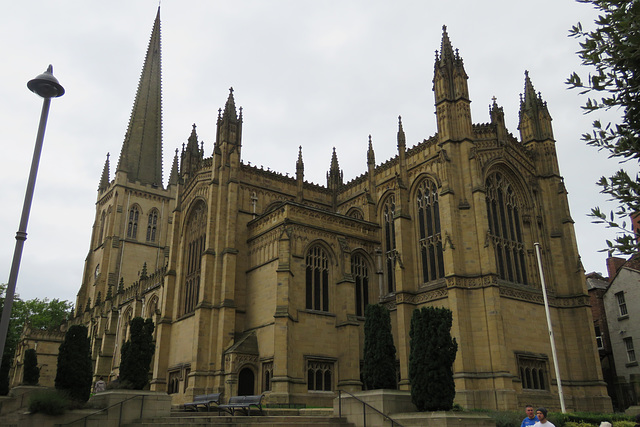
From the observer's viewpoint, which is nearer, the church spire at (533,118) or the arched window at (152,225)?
the church spire at (533,118)

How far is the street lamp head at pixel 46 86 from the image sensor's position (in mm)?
12065

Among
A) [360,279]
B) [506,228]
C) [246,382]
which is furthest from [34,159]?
[506,228]

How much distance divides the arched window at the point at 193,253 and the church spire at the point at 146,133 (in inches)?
1398

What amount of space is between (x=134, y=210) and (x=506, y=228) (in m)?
53.2

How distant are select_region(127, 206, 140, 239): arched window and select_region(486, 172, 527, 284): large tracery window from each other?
5153 centimetres

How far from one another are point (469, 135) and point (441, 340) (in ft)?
62.2

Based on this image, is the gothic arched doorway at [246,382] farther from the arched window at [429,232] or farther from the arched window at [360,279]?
the arched window at [429,232]

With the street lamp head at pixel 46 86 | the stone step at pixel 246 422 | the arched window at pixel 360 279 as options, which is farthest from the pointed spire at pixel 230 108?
the street lamp head at pixel 46 86

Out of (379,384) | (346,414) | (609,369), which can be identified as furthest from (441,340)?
(609,369)

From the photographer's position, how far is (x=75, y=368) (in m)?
21.0

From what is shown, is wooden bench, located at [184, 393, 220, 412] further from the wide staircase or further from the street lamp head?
the street lamp head

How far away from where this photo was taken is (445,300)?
31750 millimetres

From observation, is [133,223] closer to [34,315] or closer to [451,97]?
[34,315]

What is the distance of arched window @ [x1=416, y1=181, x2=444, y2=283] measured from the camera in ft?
111
